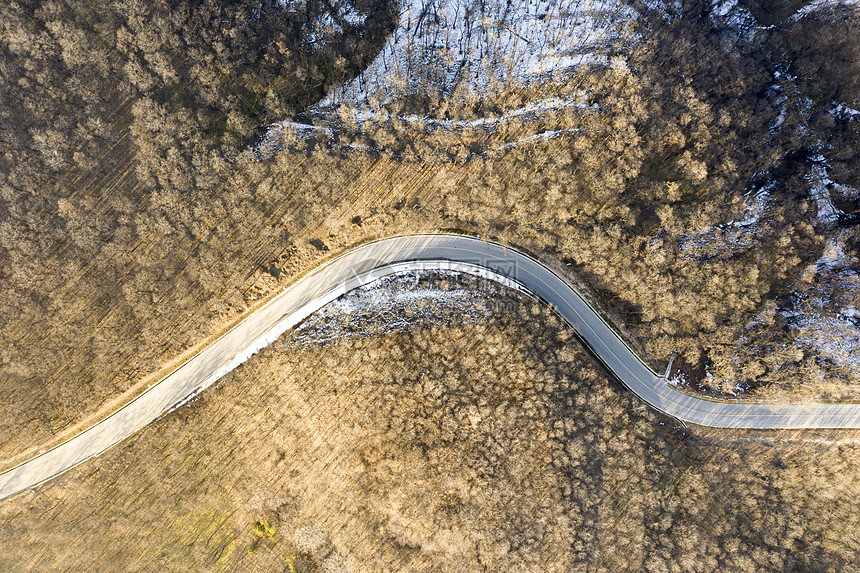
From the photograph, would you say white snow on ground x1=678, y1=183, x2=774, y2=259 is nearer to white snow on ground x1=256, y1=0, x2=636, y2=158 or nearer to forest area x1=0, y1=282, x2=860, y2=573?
forest area x1=0, y1=282, x2=860, y2=573

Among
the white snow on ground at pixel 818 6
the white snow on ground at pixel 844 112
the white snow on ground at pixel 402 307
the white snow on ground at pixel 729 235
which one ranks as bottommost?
the white snow on ground at pixel 402 307

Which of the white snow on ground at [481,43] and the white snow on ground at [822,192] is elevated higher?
the white snow on ground at [481,43]

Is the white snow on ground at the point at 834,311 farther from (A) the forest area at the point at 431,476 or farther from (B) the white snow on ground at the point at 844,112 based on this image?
(B) the white snow on ground at the point at 844,112

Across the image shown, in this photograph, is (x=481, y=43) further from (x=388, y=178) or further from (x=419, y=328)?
(x=419, y=328)

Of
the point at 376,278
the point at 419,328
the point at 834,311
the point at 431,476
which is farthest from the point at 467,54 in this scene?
the point at 834,311

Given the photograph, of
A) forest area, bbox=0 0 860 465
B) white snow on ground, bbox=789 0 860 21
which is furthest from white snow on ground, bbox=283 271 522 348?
A: white snow on ground, bbox=789 0 860 21

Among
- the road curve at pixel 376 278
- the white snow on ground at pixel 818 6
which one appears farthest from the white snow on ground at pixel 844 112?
the road curve at pixel 376 278

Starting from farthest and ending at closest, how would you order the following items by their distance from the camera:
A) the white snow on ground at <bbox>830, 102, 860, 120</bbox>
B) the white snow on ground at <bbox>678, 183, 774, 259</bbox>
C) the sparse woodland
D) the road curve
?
1. the white snow on ground at <bbox>830, 102, 860, 120</bbox>
2. the white snow on ground at <bbox>678, 183, 774, 259</bbox>
3. the road curve
4. the sparse woodland

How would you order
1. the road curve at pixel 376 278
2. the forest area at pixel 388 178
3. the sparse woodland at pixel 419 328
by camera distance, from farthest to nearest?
the road curve at pixel 376 278 → the sparse woodland at pixel 419 328 → the forest area at pixel 388 178
